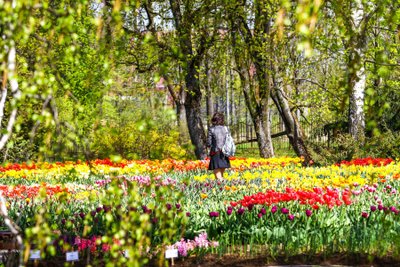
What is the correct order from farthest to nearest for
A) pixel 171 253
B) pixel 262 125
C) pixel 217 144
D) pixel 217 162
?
pixel 262 125 → pixel 217 144 → pixel 217 162 → pixel 171 253

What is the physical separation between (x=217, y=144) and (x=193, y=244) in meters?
5.98

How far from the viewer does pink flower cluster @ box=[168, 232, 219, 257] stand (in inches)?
205

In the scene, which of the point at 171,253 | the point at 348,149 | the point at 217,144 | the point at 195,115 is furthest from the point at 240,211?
the point at 195,115

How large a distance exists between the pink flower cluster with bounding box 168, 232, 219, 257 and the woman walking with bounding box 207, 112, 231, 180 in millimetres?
5620

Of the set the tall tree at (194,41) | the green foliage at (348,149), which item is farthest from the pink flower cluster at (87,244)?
the tall tree at (194,41)

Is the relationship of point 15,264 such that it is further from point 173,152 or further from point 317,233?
point 173,152

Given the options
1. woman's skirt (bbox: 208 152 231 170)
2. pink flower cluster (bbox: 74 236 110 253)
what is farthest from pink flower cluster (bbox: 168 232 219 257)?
woman's skirt (bbox: 208 152 231 170)

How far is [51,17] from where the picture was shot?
3512mm

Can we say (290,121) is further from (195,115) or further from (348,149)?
(348,149)

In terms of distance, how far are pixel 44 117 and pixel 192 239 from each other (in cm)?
283

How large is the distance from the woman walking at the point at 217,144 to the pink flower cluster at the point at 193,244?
562cm

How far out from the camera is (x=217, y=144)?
11.2 metres

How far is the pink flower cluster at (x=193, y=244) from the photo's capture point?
5.20 meters

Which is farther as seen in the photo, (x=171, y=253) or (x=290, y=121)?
(x=290, y=121)
